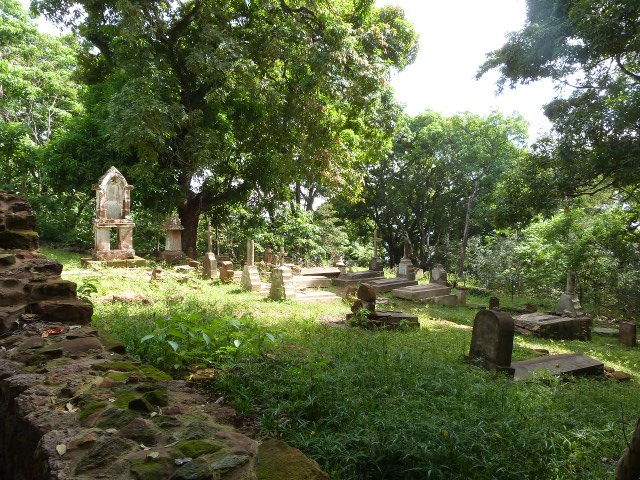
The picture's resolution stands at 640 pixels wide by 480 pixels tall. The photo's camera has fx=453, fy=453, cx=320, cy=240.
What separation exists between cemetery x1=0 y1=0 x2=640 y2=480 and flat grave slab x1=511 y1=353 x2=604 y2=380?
89 mm

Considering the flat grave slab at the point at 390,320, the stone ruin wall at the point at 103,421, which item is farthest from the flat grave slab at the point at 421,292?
the stone ruin wall at the point at 103,421

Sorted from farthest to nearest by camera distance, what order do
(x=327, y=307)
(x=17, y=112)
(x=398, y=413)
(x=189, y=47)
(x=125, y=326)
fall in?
(x=17, y=112)
(x=189, y=47)
(x=327, y=307)
(x=125, y=326)
(x=398, y=413)

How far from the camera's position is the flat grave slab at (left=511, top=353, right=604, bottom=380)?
673 cm

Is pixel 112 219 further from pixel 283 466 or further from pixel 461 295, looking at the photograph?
pixel 283 466

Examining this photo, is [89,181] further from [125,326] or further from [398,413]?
[398,413]

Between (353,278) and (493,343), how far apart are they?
431 inches

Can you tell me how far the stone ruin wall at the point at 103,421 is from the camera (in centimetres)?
201

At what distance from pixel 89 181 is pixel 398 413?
16.9 metres

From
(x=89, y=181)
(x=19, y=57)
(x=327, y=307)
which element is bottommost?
(x=327, y=307)

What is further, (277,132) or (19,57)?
(19,57)

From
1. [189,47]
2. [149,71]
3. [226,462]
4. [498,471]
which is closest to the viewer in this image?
[226,462]

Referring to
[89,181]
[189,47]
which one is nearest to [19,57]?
[89,181]

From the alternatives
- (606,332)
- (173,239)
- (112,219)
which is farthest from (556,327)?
(112,219)

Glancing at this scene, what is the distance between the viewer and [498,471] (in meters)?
2.80
